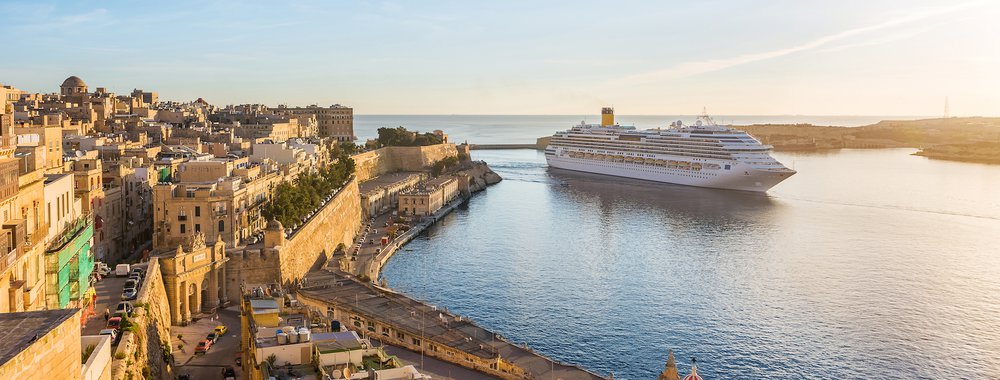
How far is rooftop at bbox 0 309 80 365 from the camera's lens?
7.82 meters

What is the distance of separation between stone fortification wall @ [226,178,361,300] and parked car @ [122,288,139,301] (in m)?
5.13

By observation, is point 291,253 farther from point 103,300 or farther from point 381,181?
point 381,181

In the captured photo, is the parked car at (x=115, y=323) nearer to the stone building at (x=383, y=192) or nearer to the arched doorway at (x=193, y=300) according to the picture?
the arched doorway at (x=193, y=300)

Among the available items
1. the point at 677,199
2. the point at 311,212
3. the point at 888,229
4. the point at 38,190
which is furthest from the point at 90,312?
the point at 677,199

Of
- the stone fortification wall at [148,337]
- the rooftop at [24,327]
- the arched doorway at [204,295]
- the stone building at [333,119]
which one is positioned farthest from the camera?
the stone building at [333,119]

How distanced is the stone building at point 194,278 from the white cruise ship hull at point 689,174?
45068mm

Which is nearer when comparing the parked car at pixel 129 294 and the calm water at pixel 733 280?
the parked car at pixel 129 294

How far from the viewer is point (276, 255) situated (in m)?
23.3

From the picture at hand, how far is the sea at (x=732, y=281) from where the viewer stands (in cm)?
2141

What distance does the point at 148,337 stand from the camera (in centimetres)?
1540

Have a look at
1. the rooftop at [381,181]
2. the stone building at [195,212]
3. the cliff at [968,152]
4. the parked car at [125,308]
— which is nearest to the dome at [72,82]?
the rooftop at [381,181]

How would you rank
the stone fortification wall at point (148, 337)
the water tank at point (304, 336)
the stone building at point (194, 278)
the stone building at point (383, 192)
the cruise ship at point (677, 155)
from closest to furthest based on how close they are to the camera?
1. the water tank at point (304, 336)
2. the stone fortification wall at point (148, 337)
3. the stone building at point (194, 278)
4. the stone building at point (383, 192)
5. the cruise ship at point (677, 155)

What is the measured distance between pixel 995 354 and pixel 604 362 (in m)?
10.3

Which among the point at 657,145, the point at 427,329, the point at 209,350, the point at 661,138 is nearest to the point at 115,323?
the point at 209,350
